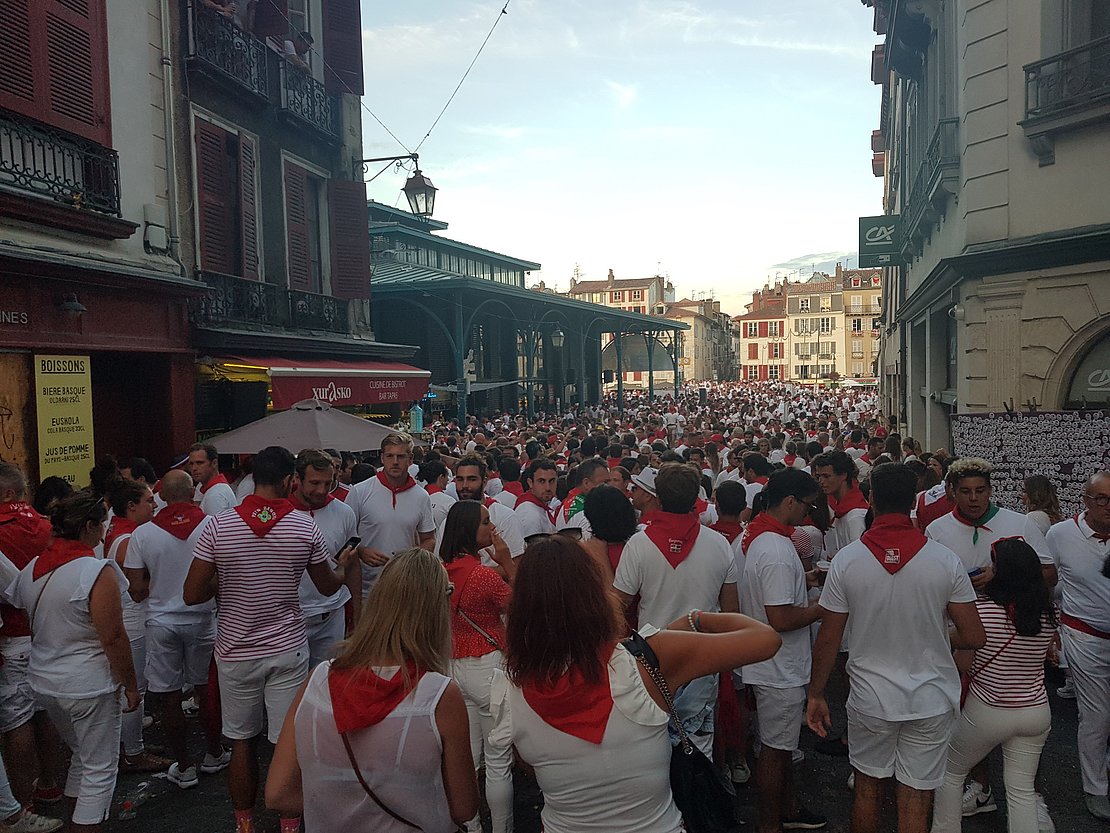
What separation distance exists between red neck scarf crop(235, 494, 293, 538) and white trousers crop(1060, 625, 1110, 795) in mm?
4255

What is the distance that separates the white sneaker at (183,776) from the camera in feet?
15.7

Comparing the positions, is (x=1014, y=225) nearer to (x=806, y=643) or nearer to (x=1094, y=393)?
(x=1094, y=393)

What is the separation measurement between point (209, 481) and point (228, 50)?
25.4 feet

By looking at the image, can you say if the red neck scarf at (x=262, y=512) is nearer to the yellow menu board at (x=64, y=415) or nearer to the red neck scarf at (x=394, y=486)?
the red neck scarf at (x=394, y=486)

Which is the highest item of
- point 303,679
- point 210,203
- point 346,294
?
point 210,203

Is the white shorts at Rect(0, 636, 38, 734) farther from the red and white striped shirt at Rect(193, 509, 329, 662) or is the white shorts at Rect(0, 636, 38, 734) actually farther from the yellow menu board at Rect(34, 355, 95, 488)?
the yellow menu board at Rect(34, 355, 95, 488)

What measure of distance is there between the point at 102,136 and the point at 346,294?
5610 mm

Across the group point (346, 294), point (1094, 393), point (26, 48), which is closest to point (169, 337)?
point (26, 48)

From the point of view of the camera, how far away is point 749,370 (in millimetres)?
104250

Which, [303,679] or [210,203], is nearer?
[303,679]

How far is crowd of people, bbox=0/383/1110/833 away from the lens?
2188 mm

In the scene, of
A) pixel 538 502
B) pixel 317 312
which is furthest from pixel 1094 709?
pixel 317 312

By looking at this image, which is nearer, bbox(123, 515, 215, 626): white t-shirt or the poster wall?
bbox(123, 515, 215, 626): white t-shirt

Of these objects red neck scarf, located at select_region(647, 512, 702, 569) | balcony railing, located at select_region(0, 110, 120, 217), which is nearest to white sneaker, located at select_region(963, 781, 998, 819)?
red neck scarf, located at select_region(647, 512, 702, 569)
